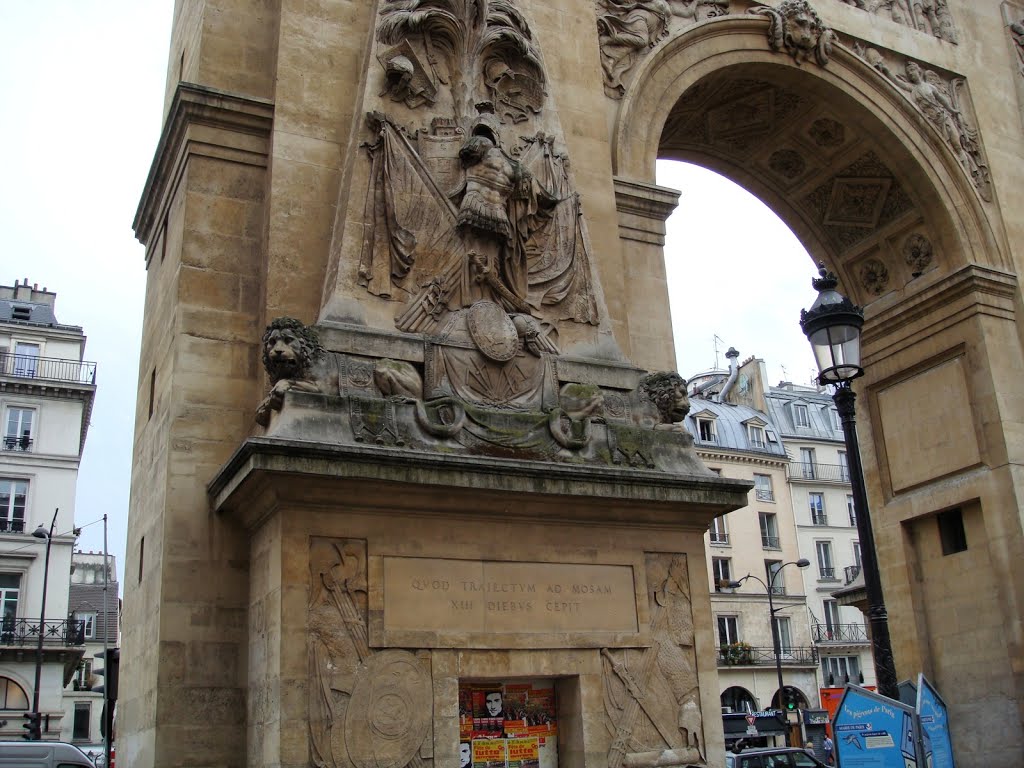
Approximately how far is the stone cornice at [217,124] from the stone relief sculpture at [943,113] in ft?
39.6

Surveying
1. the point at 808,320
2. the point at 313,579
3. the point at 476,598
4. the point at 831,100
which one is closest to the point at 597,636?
the point at 476,598

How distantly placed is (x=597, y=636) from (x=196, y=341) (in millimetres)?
5318

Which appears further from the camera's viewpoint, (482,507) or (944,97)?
(944,97)

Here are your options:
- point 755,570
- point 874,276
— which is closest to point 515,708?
point 874,276

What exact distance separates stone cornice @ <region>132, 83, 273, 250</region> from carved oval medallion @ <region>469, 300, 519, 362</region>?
3290 millimetres

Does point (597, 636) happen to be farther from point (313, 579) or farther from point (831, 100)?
point (831, 100)

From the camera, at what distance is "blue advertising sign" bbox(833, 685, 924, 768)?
9492 mm

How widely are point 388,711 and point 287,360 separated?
344 centimetres

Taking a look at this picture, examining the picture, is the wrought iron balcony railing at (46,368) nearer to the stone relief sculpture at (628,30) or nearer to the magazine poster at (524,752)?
the stone relief sculpture at (628,30)

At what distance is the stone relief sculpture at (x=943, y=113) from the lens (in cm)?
2031

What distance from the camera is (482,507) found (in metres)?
11.2

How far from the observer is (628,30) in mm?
17422

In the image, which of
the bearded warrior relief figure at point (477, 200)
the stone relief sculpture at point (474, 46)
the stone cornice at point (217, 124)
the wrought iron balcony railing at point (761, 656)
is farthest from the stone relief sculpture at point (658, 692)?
the wrought iron balcony railing at point (761, 656)

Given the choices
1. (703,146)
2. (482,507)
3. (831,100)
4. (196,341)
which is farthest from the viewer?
(703,146)
